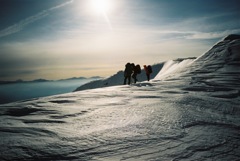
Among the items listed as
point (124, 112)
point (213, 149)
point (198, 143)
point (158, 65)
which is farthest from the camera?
point (158, 65)

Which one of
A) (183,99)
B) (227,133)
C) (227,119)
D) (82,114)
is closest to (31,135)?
(82,114)

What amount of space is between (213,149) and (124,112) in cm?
229

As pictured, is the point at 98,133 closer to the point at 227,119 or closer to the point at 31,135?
the point at 31,135

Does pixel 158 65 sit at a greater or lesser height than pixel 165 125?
greater

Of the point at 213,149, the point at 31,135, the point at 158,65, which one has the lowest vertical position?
the point at 213,149

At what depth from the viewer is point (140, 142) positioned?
3.34m

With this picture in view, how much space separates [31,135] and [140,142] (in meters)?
1.83

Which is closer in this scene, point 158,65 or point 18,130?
point 18,130

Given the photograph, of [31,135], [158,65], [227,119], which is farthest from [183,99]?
[158,65]

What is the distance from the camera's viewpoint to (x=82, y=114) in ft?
16.0

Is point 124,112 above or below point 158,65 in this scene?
below

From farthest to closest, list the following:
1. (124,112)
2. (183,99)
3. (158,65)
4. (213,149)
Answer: (158,65)
(183,99)
(124,112)
(213,149)

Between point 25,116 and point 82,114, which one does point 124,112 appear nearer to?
point 82,114

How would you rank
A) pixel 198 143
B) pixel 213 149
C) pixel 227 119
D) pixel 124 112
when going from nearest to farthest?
pixel 213 149, pixel 198 143, pixel 227 119, pixel 124 112
